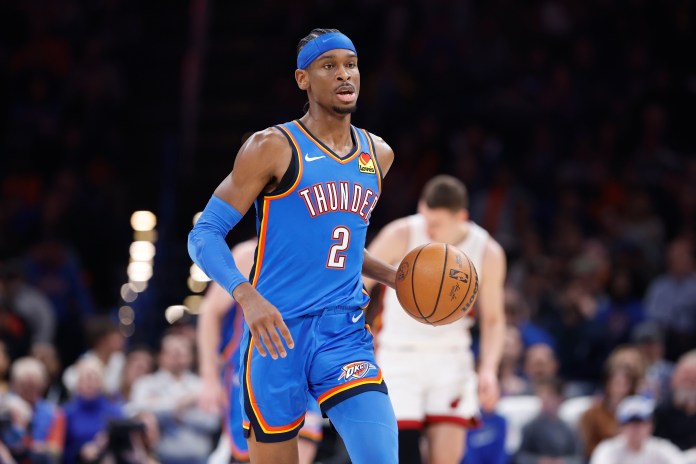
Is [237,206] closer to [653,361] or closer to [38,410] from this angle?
[38,410]

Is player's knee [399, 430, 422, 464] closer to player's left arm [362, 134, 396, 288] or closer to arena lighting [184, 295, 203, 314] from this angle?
player's left arm [362, 134, 396, 288]

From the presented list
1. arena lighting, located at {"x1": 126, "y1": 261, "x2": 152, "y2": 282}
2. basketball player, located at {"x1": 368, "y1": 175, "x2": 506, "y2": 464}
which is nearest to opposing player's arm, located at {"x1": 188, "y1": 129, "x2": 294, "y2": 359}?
basketball player, located at {"x1": 368, "y1": 175, "x2": 506, "y2": 464}

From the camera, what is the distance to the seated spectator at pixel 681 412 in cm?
935

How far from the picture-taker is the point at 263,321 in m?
4.39

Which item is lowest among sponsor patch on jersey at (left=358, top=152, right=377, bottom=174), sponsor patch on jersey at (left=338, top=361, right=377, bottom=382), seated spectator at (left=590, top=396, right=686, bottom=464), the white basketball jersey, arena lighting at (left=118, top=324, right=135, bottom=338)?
seated spectator at (left=590, top=396, right=686, bottom=464)

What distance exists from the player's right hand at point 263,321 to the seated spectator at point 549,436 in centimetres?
559

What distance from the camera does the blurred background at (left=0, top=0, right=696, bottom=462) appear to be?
11.8m

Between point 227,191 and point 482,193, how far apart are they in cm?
856

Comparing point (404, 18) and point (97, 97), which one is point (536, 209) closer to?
point (404, 18)

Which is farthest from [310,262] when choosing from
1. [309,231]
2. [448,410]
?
[448,410]

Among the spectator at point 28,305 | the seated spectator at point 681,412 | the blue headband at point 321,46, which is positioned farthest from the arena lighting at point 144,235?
the blue headband at point 321,46

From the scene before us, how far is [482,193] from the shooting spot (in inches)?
513

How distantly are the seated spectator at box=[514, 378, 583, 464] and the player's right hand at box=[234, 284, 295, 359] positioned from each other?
5586 mm

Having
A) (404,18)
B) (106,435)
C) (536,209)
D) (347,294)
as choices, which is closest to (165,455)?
(106,435)
